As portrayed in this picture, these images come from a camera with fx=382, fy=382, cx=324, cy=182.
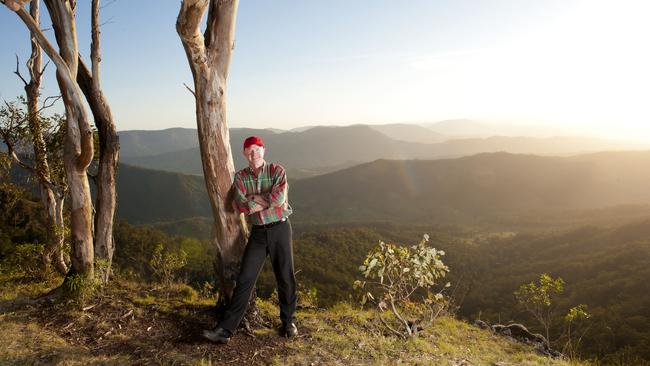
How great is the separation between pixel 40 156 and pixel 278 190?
17.0ft

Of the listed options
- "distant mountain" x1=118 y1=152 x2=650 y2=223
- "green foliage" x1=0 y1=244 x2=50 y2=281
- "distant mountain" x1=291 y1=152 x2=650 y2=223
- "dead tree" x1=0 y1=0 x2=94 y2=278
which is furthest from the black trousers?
"distant mountain" x1=291 y1=152 x2=650 y2=223

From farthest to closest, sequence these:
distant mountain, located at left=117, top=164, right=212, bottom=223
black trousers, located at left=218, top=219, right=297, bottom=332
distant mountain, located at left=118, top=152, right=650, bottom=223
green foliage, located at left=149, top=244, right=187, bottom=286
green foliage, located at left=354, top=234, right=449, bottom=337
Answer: distant mountain, located at left=117, top=164, right=212, bottom=223 → distant mountain, located at left=118, top=152, right=650, bottom=223 → green foliage, located at left=149, top=244, right=187, bottom=286 → green foliage, located at left=354, top=234, right=449, bottom=337 → black trousers, located at left=218, top=219, right=297, bottom=332

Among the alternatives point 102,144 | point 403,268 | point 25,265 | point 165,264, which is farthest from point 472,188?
point 102,144

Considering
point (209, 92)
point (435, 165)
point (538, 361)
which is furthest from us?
point (435, 165)

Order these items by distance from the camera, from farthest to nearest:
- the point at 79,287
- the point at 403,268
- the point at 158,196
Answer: the point at 158,196
the point at 403,268
the point at 79,287

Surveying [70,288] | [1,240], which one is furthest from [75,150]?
[1,240]

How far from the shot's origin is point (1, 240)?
21438 mm

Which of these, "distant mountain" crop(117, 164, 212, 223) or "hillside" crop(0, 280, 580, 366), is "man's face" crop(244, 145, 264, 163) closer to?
"hillside" crop(0, 280, 580, 366)

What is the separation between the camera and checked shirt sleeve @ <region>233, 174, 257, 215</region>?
14.2 feet

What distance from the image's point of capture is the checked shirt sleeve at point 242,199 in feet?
14.2

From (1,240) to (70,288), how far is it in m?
22.2

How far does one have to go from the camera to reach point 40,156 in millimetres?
6801

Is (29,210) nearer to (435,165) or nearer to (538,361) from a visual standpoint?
(538,361)

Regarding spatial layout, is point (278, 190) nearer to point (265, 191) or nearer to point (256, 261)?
point (265, 191)
